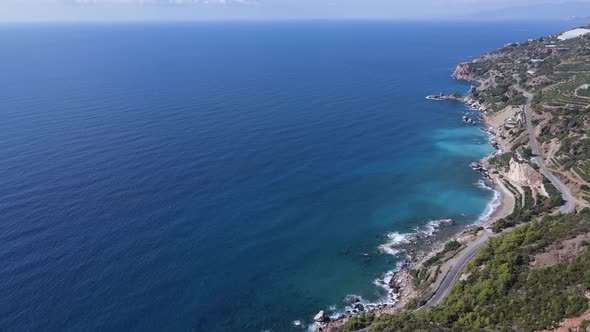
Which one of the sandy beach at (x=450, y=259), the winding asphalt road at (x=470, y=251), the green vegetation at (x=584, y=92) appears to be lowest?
the sandy beach at (x=450, y=259)

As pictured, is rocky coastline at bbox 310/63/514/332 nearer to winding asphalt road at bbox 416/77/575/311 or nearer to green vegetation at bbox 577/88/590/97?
winding asphalt road at bbox 416/77/575/311

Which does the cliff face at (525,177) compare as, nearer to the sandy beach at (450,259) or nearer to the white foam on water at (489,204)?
the sandy beach at (450,259)

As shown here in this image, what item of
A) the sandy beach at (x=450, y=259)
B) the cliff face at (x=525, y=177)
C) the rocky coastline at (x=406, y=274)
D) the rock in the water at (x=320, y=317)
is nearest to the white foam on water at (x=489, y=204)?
the sandy beach at (x=450, y=259)

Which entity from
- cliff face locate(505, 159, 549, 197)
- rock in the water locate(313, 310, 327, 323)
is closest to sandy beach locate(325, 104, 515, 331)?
rock in the water locate(313, 310, 327, 323)

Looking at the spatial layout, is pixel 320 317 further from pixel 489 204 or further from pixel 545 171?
pixel 545 171

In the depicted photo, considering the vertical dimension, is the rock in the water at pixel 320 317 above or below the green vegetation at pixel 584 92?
below

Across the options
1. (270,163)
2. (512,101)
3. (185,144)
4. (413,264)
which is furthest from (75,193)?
(512,101)
